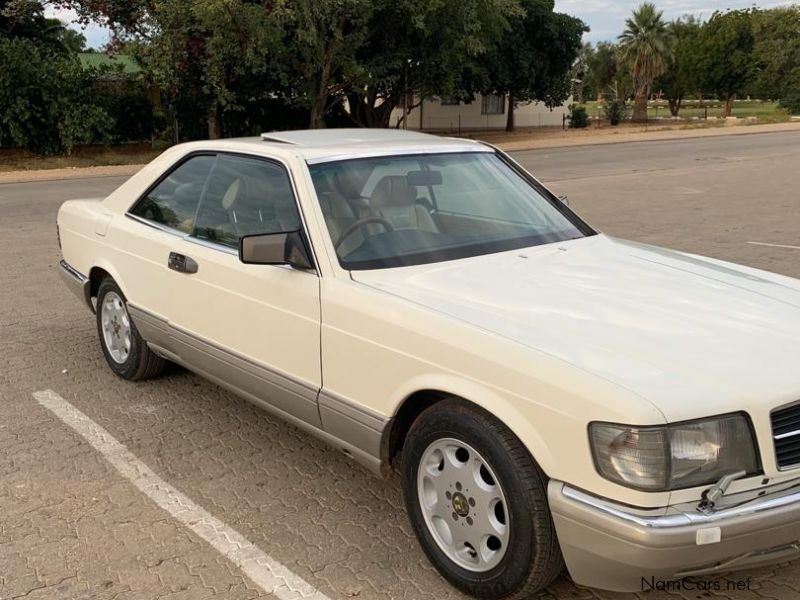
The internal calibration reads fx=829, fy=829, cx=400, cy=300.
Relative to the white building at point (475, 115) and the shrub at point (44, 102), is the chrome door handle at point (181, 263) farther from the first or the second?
the white building at point (475, 115)

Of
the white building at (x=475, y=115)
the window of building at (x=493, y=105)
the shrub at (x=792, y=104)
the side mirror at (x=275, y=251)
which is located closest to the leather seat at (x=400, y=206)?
the side mirror at (x=275, y=251)

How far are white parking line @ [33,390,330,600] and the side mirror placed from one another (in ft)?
3.77

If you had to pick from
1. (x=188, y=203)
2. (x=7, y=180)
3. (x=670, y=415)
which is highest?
(x=188, y=203)

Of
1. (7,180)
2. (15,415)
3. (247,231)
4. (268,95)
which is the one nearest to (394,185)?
(247,231)

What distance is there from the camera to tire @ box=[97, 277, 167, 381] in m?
5.11

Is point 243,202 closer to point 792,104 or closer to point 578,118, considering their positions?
point 578,118

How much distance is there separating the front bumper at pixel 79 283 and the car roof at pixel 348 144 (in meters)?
1.47

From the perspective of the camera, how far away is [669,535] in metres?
2.38

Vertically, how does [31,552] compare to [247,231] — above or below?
below

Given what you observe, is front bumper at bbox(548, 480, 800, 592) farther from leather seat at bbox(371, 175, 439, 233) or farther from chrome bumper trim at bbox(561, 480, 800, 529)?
leather seat at bbox(371, 175, 439, 233)

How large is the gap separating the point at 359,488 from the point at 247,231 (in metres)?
1.37

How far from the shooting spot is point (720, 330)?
2.88m

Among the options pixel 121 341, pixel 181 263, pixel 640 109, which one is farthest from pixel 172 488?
pixel 640 109

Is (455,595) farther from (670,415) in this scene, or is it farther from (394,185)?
(394,185)
